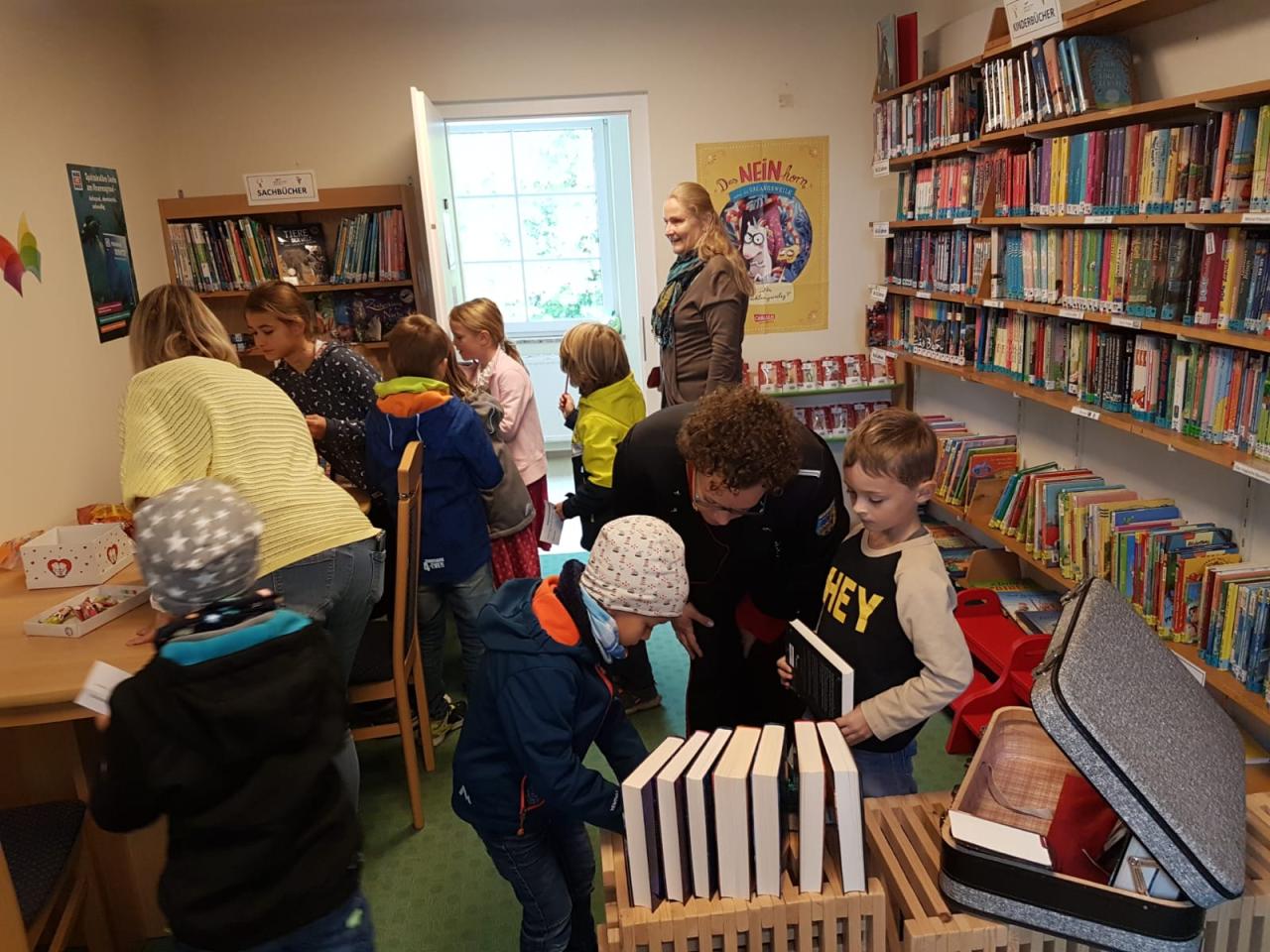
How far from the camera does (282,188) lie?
13.2ft

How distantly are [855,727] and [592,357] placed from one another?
1626 mm

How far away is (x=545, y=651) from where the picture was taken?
1.37m

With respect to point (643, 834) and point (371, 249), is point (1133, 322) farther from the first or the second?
point (371, 249)

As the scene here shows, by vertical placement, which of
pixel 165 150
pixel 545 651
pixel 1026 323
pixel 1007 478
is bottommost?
pixel 1007 478

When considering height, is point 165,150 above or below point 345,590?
above

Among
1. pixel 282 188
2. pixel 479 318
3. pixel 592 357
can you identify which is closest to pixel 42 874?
pixel 592 357

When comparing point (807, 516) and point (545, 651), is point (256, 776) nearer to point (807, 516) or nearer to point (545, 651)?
point (545, 651)

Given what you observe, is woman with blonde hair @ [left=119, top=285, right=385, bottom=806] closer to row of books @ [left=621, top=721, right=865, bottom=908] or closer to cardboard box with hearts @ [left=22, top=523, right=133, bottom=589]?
cardboard box with hearts @ [left=22, top=523, right=133, bottom=589]

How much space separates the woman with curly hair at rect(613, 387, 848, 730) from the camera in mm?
1601

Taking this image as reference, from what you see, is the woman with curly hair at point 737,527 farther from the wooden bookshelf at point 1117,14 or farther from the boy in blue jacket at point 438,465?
the wooden bookshelf at point 1117,14

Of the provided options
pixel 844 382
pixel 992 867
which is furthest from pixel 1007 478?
pixel 992 867

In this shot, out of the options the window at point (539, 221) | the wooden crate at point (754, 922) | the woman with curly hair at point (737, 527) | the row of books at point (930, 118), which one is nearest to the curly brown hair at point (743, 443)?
the woman with curly hair at point (737, 527)

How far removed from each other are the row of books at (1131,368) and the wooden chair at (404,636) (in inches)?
76.9

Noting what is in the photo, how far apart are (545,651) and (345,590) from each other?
80 cm
